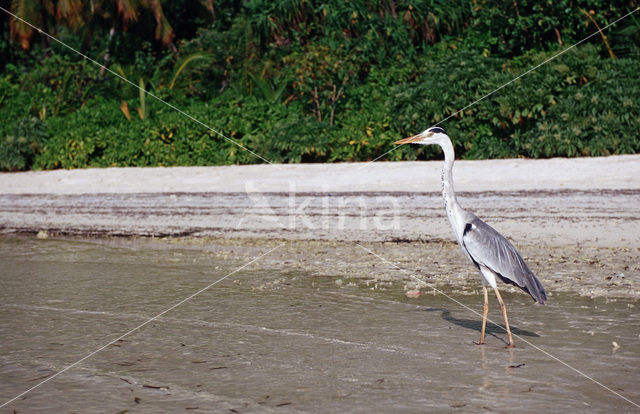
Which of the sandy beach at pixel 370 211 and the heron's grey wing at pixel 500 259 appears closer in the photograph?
the heron's grey wing at pixel 500 259

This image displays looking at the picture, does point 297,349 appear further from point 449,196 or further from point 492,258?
point 449,196

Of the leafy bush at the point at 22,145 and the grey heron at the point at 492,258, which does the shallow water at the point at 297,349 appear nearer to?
the grey heron at the point at 492,258

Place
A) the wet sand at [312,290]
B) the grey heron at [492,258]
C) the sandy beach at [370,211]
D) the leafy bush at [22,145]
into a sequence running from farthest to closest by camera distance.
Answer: the leafy bush at [22,145] → the sandy beach at [370,211] → the grey heron at [492,258] → the wet sand at [312,290]

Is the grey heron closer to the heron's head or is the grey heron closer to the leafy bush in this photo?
the heron's head

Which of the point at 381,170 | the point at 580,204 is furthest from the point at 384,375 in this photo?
the point at 381,170

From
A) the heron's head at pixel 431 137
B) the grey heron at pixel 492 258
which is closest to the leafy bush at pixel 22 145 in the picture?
the heron's head at pixel 431 137

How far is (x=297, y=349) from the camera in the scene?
5234 mm

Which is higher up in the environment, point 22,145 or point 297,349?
point 22,145

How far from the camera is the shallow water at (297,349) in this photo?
4.21 m

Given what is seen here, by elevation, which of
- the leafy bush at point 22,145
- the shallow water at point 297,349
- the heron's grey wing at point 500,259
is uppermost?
the leafy bush at point 22,145

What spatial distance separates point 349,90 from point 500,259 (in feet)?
29.8

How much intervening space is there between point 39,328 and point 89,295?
1.27 metres

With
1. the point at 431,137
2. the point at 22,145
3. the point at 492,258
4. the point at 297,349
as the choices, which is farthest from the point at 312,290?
the point at 22,145

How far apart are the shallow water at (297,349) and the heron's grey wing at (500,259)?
15.6 inches
